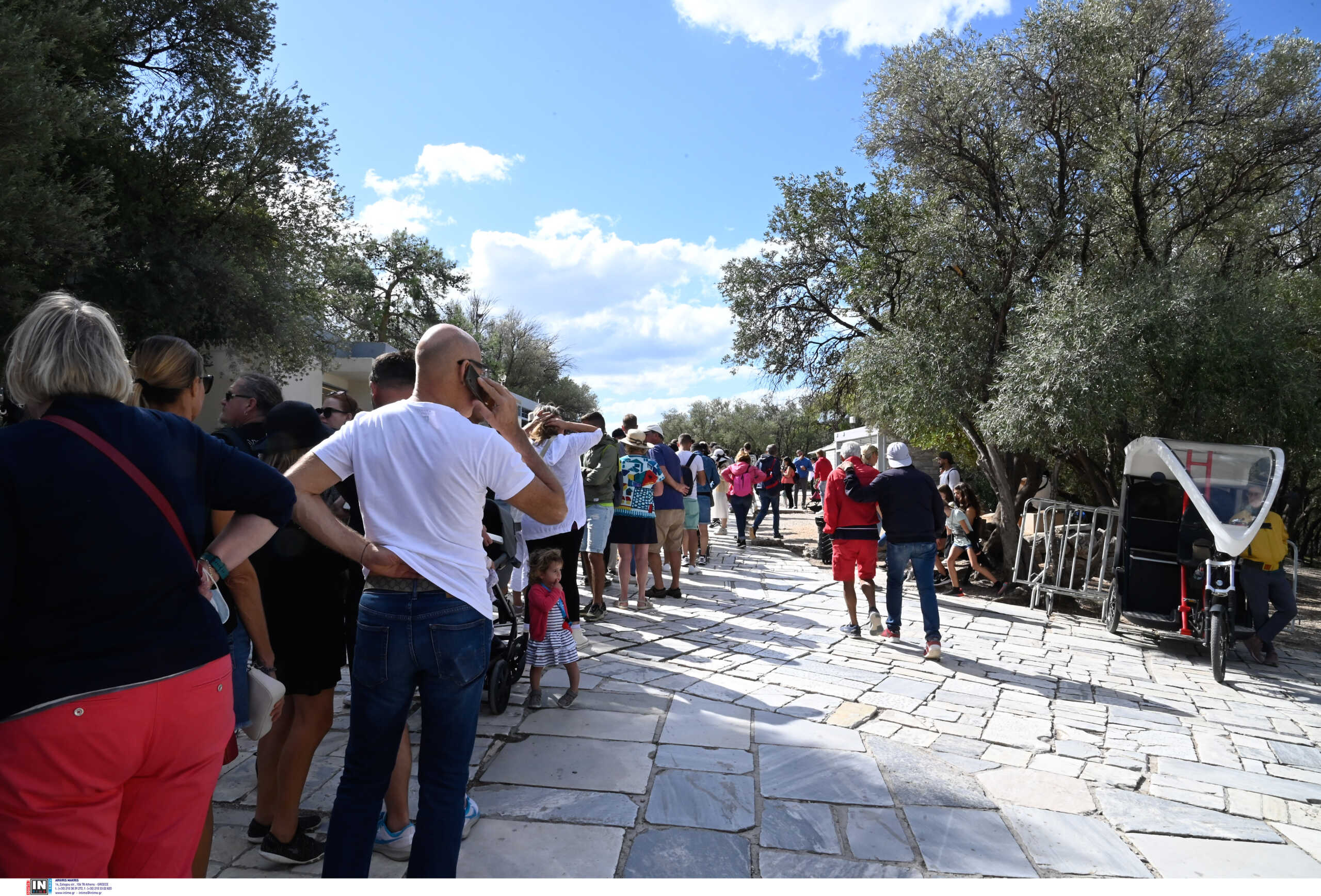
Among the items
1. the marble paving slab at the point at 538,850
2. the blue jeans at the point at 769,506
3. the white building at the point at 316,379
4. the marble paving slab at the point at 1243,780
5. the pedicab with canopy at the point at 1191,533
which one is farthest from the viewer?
the blue jeans at the point at 769,506

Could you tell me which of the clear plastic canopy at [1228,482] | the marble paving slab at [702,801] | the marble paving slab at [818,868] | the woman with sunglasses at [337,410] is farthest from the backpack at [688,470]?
the marble paving slab at [818,868]

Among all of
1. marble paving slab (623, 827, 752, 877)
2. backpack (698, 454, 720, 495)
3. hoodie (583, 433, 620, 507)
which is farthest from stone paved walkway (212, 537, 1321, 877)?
backpack (698, 454, 720, 495)

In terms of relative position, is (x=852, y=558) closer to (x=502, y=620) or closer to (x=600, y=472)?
(x=600, y=472)

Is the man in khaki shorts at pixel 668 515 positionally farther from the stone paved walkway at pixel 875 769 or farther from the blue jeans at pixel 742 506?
the blue jeans at pixel 742 506

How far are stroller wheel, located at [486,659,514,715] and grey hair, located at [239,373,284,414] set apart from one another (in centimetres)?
192

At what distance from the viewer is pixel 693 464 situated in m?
11.2

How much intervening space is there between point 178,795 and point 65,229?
8942 mm

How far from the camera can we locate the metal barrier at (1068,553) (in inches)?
352

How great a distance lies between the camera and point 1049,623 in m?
8.69

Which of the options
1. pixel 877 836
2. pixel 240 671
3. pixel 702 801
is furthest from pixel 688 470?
pixel 240 671

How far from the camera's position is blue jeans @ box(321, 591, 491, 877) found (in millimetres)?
2207

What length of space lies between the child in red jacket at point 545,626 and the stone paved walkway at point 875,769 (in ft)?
0.80

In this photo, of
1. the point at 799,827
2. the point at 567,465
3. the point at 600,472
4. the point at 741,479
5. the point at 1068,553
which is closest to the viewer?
the point at 799,827

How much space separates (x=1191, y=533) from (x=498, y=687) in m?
6.53
